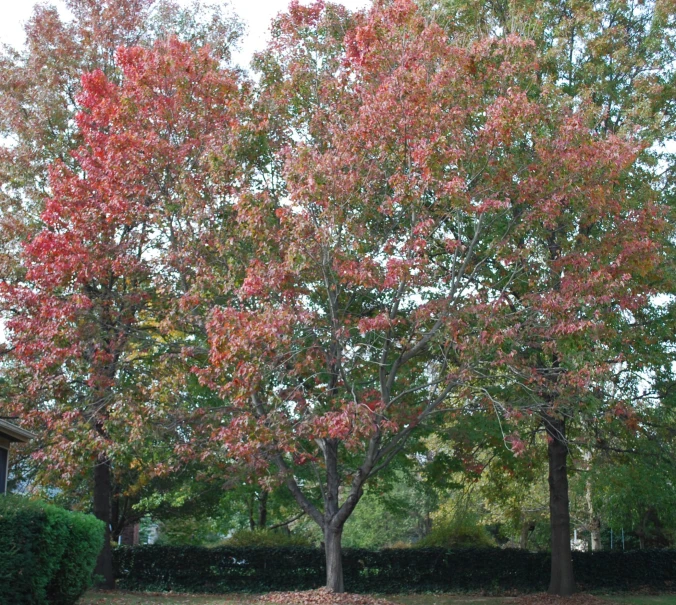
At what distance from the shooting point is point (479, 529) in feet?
74.1

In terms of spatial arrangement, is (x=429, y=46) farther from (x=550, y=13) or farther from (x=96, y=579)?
(x=96, y=579)

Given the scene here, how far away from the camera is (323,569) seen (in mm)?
20672

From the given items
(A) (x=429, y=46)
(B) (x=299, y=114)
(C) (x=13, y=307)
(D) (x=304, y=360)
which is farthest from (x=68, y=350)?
(A) (x=429, y=46)

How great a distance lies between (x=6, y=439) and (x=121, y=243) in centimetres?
507

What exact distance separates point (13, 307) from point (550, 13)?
46.6 feet

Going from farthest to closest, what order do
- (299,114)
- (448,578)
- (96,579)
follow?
(448,578)
(96,579)
(299,114)

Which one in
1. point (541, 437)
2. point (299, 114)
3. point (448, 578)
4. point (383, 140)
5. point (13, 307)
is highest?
point (299, 114)

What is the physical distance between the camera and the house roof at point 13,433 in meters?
15.8

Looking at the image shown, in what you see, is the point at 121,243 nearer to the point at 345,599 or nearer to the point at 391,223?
the point at 391,223

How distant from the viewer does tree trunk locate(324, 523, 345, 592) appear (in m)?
15.2

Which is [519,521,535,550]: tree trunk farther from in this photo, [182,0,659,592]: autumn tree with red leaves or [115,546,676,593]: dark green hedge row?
[182,0,659,592]: autumn tree with red leaves

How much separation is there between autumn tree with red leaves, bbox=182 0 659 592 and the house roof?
444 cm

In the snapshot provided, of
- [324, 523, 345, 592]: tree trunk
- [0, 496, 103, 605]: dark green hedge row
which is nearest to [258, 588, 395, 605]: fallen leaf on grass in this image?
[324, 523, 345, 592]: tree trunk

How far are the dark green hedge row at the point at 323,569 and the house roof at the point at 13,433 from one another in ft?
17.7
